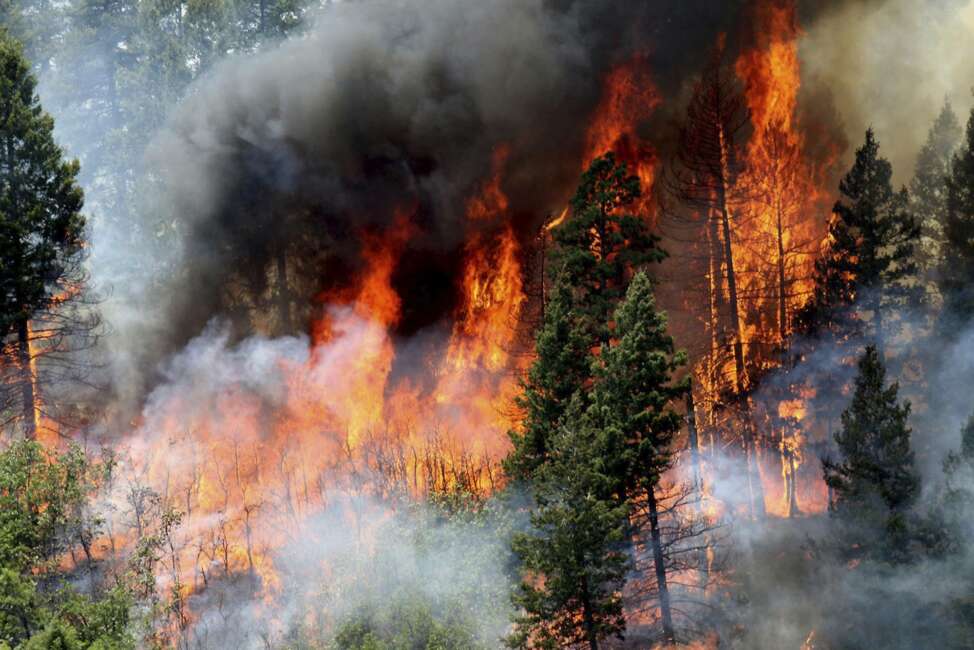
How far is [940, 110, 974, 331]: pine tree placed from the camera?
26.7m

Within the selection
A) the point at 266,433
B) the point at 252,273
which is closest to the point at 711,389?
the point at 266,433

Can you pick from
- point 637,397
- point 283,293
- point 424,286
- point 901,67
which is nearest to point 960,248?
point 901,67

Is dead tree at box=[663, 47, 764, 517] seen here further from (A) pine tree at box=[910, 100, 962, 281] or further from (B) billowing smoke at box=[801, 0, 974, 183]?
(A) pine tree at box=[910, 100, 962, 281]

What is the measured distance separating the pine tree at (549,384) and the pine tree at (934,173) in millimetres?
18024

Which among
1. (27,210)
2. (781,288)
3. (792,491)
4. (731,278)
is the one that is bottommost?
(792,491)

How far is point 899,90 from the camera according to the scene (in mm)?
36625

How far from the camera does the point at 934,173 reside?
112 ft

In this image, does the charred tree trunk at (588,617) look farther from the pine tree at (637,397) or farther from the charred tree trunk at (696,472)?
the charred tree trunk at (696,472)

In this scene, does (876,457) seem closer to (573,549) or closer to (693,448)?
(693,448)

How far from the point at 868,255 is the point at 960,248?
3.44 meters

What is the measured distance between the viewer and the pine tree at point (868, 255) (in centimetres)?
2670

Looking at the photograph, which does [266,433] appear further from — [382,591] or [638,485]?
[638,485]

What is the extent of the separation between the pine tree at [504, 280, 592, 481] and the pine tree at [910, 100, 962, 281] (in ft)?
59.1

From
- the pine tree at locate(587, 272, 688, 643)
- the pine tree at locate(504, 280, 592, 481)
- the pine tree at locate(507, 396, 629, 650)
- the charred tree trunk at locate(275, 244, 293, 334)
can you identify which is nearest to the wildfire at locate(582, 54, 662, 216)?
the charred tree trunk at locate(275, 244, 293, 334)
